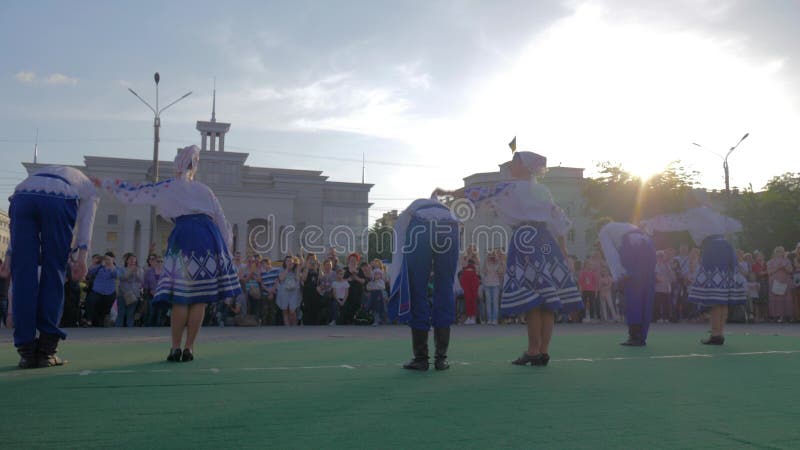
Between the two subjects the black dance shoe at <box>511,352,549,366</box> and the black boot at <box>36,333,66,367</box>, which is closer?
the black boot at <box>36,333,66,367</box>

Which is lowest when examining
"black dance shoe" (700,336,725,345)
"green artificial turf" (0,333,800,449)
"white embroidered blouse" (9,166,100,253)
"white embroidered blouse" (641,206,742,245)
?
"green artificial turf" (0,333,800,449)

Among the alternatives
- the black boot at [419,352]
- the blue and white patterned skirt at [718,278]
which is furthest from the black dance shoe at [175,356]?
the blue and white patterned skirt at [718,278]

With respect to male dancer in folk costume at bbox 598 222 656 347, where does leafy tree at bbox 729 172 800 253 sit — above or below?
above

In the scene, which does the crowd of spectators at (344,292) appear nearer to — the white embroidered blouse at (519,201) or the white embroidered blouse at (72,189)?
the white embroidered blouse at (519,201)

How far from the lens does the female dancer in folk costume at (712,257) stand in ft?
29.0

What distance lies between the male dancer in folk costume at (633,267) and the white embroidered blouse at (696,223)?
214mm

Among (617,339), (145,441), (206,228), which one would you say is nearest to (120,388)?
(145,441)

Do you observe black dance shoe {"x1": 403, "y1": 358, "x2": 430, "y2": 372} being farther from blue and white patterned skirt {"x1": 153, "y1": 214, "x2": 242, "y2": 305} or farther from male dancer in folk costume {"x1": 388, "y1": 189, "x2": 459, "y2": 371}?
blue and white patterned skirt {"x1": 153, "y1": 214, "x2": 242, "y2": 305}

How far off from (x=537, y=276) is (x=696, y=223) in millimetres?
3862

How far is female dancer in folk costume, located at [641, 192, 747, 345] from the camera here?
8.84 meters

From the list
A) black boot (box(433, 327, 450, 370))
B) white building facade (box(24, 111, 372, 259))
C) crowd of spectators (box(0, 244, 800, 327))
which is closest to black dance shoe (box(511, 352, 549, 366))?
black boot (box(433, 327, 450, 370))

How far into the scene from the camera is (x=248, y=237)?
50406mm

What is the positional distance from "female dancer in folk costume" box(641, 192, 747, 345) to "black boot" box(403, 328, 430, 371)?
4.40 metres

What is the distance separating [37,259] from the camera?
557 cm
